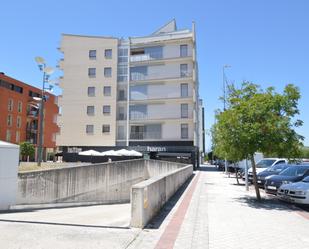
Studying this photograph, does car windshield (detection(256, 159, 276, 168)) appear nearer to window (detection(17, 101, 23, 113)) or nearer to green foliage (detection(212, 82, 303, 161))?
green foliage (detection(212, 82, 303, 161))

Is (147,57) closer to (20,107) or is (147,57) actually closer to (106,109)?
(106,109)

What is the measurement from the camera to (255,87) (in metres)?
13.2

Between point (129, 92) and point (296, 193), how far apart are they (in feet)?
126

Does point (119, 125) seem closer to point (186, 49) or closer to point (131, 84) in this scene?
point (131, 84)

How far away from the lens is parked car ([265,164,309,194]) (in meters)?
14.9

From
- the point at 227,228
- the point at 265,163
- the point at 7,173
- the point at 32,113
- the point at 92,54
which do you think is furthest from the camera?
the point at 32,113

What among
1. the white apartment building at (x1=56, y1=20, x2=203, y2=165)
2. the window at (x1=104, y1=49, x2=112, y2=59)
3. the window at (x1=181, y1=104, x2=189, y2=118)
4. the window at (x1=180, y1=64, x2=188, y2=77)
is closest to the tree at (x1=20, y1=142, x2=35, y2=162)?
the white apartment building at (x1=56, y1=20, x2=203, y2=165)

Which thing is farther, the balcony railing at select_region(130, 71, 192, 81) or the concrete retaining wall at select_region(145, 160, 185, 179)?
the balcony railing at select_region(130, 71, 192, 81)

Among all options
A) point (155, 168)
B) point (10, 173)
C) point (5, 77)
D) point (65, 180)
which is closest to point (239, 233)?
point (10, 173)

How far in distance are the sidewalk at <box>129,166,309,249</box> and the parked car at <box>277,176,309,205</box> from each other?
1.48ft

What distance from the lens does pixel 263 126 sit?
12.0 meters

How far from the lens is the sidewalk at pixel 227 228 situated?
21.3ft

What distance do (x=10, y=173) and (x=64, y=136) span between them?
134 feet

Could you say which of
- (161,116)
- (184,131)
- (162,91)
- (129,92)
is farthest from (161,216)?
(129,92)
